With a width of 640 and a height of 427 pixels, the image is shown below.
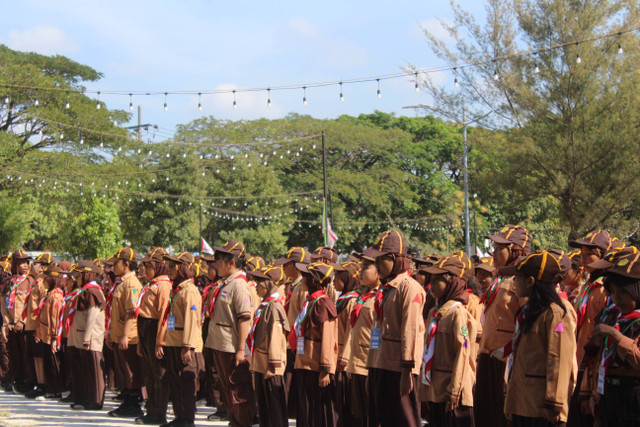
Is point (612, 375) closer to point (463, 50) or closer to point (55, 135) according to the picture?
point (463, 50)

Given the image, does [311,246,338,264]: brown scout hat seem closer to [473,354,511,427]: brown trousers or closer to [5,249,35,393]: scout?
[473,354,511,427]: brown trousers

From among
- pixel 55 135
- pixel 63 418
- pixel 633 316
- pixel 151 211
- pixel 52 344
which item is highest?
pixel 55 135

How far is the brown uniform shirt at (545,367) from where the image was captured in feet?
17.2

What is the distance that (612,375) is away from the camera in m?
5.29

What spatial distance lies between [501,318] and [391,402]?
1375mm

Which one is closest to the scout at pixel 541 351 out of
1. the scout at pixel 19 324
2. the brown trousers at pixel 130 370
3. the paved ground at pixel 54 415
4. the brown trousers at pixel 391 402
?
the brown trousers at pixel 391 402

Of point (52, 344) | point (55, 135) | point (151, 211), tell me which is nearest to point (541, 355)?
point (52, 344)

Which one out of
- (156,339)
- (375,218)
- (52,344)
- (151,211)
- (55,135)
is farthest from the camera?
(375,218)

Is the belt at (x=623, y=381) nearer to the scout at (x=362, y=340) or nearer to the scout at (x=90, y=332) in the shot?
the scout at (x=362, y=340)

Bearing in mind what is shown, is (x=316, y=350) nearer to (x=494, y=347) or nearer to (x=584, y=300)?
(x=494, y=347)

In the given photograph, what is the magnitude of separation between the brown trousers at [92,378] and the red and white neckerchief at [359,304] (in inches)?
200

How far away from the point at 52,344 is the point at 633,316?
392 inches

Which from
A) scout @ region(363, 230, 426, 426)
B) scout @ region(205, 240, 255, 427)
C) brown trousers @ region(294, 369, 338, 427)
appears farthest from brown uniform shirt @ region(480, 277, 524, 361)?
scout @ region(205, 240, 255, 427)

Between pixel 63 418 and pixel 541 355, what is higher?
pixel 541 355
